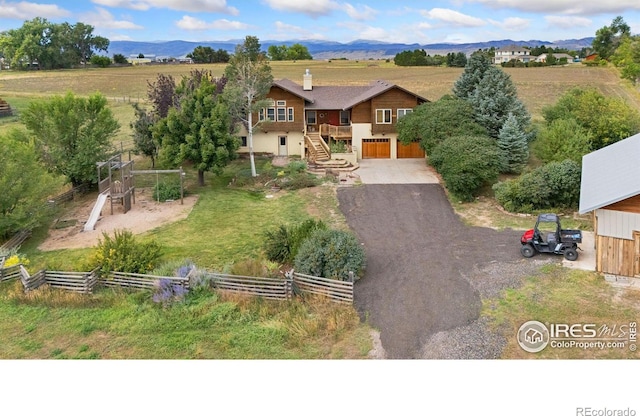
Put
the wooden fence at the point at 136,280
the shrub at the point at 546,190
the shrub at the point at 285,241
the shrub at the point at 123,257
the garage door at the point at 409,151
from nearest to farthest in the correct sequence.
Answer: the wooden fence at the point at 136,280 → the shrub at the point at 123,257 → the shrub at the point at 285,241 → the shrub at the point at 546,190 → the garage door at the point at 409,151

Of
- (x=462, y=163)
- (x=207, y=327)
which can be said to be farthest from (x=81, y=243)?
(x=462, y=163)

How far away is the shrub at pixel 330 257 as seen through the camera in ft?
43.8

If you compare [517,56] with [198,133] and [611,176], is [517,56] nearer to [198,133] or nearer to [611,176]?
[198,133]

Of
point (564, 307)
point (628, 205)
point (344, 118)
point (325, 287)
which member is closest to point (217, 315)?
point (325, 287)

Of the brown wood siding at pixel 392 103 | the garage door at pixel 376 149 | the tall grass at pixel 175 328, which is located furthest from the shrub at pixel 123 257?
the brown wood siding at pixel 392 103

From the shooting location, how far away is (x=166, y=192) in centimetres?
2312

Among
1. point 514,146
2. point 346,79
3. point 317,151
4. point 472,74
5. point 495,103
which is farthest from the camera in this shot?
point 346,79

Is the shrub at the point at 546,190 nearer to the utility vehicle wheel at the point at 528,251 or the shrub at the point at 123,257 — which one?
the utility vehicle wheel at the point at 528,251

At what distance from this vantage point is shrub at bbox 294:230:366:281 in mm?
13344

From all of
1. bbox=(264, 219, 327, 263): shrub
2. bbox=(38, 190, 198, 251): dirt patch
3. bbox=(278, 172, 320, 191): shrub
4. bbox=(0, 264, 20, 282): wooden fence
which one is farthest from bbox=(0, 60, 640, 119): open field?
bbox=(264, 219, 327, 263): shrub

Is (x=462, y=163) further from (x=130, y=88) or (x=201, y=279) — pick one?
(x=130, y=88)

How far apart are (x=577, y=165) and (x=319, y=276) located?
481 inches

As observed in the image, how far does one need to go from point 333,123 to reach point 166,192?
12810mm

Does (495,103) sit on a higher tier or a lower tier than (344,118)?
higher
